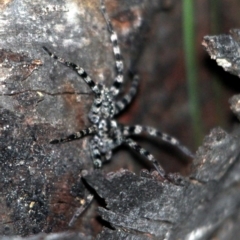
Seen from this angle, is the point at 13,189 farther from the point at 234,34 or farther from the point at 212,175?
the point at 234,34

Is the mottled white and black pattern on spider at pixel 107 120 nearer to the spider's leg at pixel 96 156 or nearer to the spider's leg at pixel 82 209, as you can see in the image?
the spider's leg at pixel 96 156

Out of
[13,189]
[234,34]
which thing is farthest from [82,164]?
[234,34]

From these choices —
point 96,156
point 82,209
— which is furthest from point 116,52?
point 82,209

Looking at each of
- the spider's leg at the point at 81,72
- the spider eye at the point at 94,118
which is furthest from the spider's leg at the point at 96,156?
Result: the spider's leg at the point at 81,72

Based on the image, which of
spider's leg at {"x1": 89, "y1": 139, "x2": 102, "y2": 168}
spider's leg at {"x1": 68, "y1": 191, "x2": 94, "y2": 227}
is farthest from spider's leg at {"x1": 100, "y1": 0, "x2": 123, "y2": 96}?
spider's leg at {"x1": 68, "y1": 191, "x2": 94, "y2": 227}

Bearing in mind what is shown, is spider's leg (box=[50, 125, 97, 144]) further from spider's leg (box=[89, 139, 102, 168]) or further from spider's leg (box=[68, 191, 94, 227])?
spider's leg (box=[68, 191, 94, 227])
